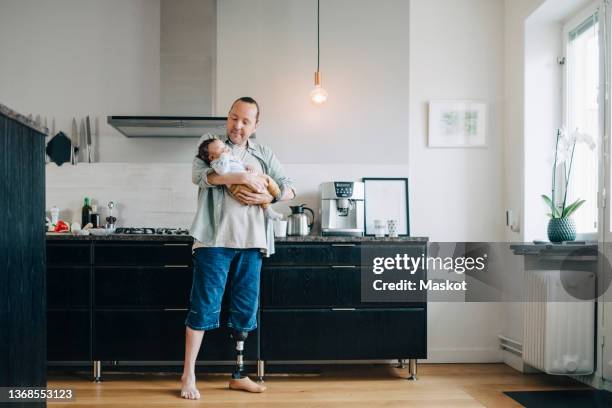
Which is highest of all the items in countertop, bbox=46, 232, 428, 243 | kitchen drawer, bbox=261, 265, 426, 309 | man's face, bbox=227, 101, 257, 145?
man's face, bbox=227, 101, 257, 145

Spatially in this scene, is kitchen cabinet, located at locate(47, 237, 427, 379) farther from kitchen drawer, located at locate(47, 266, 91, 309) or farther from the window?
the window

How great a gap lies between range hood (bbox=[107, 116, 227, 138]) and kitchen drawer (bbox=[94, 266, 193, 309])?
2.65 ft

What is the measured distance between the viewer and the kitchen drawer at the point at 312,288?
3201 mm

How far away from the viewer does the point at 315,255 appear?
10.6ft

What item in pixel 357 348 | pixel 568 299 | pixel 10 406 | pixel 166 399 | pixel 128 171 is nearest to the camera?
pixel 10 406

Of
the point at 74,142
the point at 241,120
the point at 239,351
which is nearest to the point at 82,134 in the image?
the point at 74,142

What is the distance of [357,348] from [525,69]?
1.95m

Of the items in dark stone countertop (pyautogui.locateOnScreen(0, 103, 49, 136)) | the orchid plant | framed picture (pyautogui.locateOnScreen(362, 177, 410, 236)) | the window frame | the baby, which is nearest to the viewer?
dark stone countertop (pyautogui.locateOnScreen(0, 103, 49, 136))

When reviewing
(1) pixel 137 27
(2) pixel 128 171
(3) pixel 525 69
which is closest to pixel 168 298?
(2) pixel 128 171

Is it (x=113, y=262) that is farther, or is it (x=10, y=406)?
(x=113, y=262)

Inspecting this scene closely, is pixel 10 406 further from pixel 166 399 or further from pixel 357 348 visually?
pixel 357 348

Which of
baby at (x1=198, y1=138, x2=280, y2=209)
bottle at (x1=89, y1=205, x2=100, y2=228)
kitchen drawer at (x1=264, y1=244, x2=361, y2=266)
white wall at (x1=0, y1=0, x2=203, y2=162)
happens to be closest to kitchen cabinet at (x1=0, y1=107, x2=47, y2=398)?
baby at (x1=198, y1=138, x2=280, y2=209)

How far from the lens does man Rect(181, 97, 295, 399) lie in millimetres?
2809

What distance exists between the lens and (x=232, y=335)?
3.04 m
